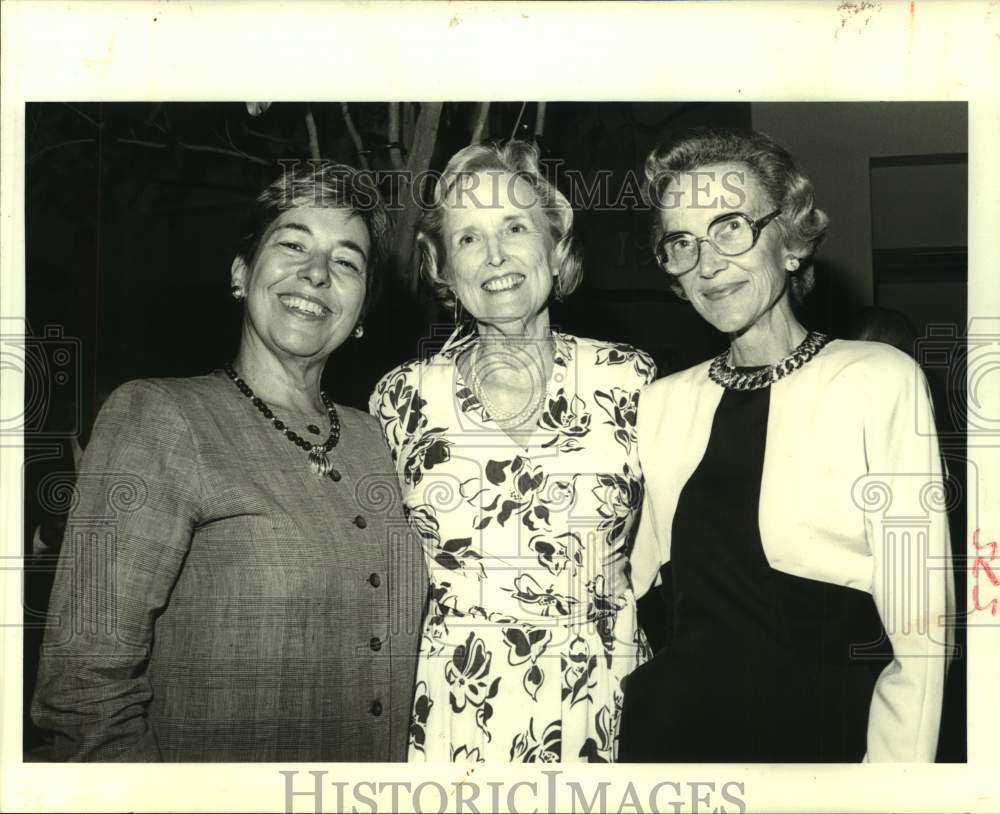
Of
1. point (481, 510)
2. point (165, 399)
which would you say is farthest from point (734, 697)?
point (165, 399)

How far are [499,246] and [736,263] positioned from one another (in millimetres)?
500

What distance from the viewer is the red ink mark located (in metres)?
2.35

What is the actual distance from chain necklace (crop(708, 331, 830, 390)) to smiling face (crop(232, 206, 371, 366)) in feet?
2.59

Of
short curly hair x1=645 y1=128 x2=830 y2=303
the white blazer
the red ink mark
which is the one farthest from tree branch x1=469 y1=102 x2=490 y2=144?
the red ink mark

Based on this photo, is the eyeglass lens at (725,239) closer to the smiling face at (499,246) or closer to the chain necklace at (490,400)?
the smiling face at (499,246)

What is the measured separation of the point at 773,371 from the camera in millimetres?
2301

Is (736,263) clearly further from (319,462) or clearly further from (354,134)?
(319,462)

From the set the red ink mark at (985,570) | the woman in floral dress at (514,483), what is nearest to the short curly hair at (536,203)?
the woman in floral dress at (514,483)

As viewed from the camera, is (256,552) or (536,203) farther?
(536,203)

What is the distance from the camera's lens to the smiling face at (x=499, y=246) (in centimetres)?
230

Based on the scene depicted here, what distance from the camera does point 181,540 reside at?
2199 millimetres

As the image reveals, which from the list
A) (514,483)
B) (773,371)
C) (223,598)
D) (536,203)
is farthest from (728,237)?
(223,598)

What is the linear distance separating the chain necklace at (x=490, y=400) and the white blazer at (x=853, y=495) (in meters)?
0.22

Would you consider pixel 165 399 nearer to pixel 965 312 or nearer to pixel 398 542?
pixel 398 542
